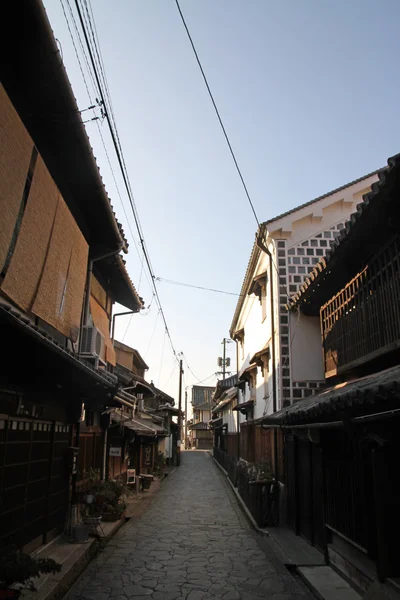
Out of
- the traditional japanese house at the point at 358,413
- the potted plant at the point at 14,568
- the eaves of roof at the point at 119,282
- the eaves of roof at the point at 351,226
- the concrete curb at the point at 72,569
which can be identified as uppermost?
the eaves of roof at the point at 119,282

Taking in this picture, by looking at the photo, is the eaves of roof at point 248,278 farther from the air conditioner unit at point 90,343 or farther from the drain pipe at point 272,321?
the air conditioner unit at point 90,343

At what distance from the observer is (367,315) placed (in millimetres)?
9578

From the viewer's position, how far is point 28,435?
8797 mm

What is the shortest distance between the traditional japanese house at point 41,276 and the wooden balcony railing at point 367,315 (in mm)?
5399

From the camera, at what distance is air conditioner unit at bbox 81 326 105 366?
11516 mm

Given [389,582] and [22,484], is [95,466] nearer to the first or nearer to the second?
[22,484]

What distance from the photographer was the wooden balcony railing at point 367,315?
8.41 meters

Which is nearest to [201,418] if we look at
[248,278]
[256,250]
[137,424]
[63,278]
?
[137,424]

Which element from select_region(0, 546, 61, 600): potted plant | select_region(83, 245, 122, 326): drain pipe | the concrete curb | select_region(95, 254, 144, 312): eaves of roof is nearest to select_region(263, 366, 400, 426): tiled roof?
select_region(0, 546, 61, 600): potted plant

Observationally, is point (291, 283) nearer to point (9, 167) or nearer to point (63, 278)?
point (63, 278)

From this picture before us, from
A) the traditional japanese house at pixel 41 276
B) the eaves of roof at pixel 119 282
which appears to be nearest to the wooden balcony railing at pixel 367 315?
the traditional japanese house at pixel 41 276

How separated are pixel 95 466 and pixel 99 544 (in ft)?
12.5

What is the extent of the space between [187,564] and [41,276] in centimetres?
712

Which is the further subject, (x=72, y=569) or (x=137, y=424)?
(x=137, y=424)
